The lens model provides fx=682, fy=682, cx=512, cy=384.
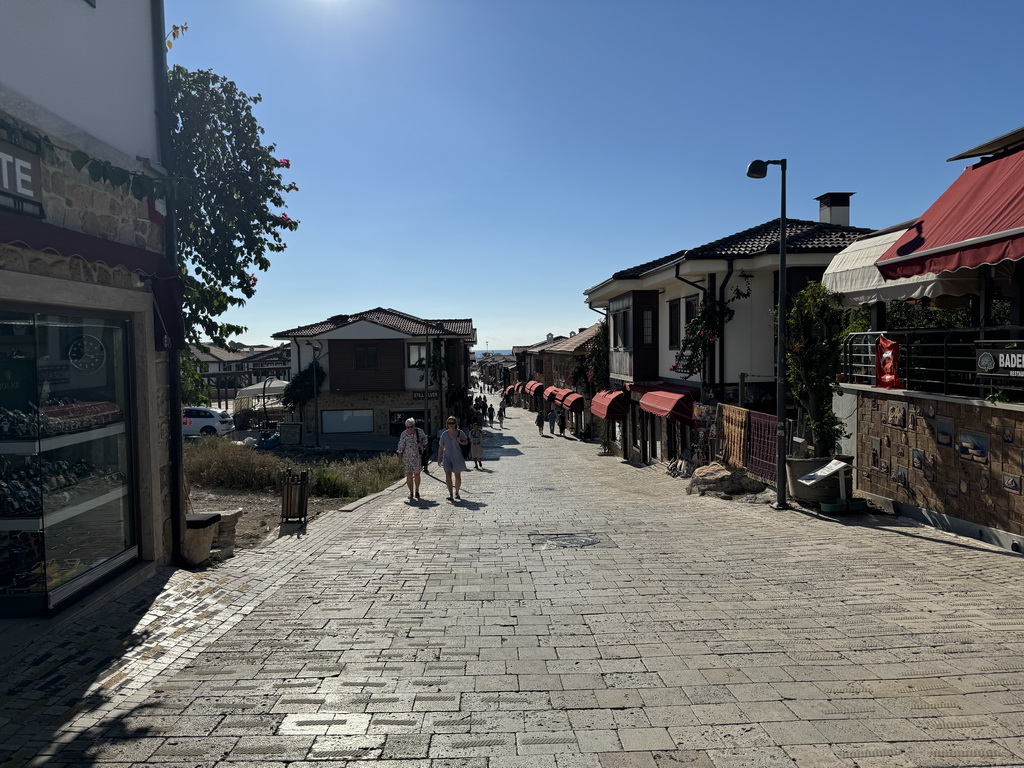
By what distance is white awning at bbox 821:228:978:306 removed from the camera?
1030cm

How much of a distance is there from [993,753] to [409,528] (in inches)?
300

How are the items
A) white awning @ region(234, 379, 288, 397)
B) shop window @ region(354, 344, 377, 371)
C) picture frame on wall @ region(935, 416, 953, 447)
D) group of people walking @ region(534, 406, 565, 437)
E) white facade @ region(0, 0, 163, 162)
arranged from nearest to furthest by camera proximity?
1. white facade @ region(0, 0, 163, 162)
2. picture frame on wall @ region(935, 416, 953, 447)
3. shop window @ region(354, 344, 377, 371)
4. white awning @ region(234, 379, 288, 397)
5. group of people walking @ region(534, 406, 565, 437)

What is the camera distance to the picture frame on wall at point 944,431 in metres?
9.09

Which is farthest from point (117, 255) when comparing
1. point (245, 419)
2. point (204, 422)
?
point (245, 419)

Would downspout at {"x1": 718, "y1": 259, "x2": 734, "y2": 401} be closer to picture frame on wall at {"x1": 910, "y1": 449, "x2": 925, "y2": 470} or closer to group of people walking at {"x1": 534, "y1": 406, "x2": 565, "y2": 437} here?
picture frame on wall at {"x1": 910, "y1": 449, "x2": 925, "y2": 470}

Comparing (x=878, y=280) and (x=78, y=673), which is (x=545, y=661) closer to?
(x=78, y=673)

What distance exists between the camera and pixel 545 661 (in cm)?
493

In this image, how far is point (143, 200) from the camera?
7.05 m

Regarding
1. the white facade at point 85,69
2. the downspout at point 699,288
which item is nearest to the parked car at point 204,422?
the downspout at point 699,288

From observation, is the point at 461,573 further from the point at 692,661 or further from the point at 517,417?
the point at 517,417

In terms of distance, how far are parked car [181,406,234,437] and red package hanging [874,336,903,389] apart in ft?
94.8

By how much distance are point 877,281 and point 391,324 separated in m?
29.6

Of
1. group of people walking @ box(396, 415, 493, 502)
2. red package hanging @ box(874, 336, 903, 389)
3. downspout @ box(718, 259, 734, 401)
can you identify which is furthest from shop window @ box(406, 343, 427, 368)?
red package hanging @ box(874, 336, 903, 389)

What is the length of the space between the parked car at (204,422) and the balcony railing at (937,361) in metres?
28.2
